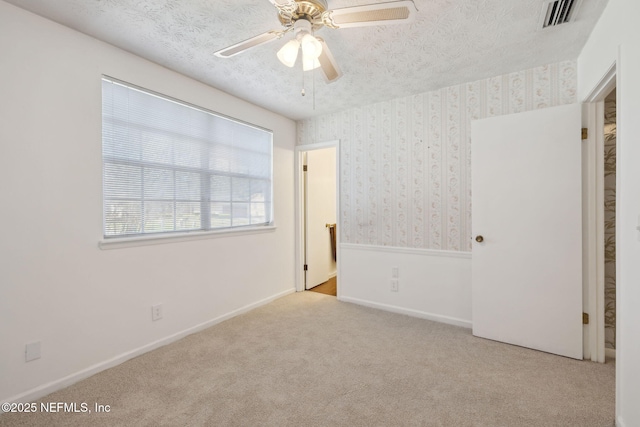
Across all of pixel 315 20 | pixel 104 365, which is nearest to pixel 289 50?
pixel 315 20

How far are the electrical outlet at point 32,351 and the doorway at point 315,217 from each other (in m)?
2.70

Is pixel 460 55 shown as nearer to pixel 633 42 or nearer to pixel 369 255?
pixel 633 42

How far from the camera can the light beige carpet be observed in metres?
1.62

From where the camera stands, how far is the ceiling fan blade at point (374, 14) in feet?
4.23

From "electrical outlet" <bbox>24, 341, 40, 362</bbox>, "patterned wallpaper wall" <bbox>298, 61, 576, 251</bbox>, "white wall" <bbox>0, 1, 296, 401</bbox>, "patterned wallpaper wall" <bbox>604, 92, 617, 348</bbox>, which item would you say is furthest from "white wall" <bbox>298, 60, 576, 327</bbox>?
"electrical outlet" <bbox>24, 341, 40, 362</bbox>

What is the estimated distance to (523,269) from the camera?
242 cm

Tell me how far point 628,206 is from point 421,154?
184cm

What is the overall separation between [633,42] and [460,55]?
1.08m

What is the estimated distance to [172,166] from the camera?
2590 millimetres

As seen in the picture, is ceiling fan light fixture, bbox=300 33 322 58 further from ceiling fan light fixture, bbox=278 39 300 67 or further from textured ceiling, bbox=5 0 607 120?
textured ceiling, bbox=5 0 607 120

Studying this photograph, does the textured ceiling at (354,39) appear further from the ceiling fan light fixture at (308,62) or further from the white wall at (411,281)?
the white wall at (411,281)

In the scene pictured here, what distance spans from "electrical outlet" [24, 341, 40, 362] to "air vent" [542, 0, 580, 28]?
3741mm

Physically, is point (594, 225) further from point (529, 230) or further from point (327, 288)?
point (327, 288)

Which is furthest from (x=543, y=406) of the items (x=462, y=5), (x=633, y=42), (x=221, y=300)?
(x=221, y=300)
